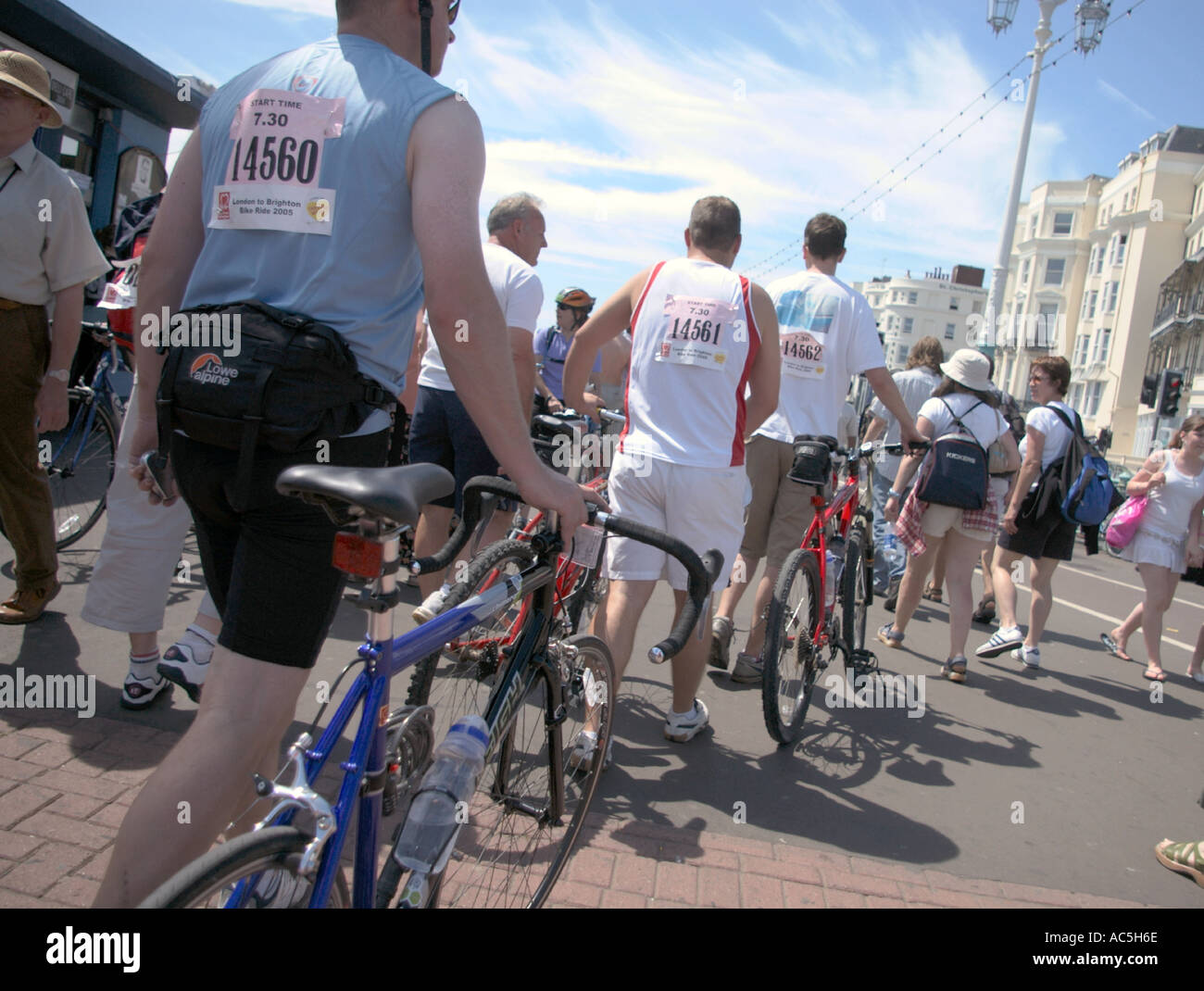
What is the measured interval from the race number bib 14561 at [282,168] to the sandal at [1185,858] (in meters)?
3.79

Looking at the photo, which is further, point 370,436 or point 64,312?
point 64,312

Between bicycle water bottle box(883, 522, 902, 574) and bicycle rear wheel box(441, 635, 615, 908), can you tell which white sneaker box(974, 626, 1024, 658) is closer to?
bicycle water bottle box(883, 522, 902, 574)

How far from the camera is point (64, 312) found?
3.91 metres

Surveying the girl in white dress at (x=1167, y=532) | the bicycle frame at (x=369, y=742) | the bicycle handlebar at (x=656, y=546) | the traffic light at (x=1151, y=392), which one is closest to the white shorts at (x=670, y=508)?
Result: the bicycle handlebar at (x=656, y=546)

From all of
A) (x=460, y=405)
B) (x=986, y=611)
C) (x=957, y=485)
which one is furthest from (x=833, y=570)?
(x=986, y=611)

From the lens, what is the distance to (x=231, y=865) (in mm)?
1269

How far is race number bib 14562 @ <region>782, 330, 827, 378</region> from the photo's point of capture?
16.2ft

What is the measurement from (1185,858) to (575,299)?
19.7 feet

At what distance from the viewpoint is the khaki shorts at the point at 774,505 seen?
4.90 meters

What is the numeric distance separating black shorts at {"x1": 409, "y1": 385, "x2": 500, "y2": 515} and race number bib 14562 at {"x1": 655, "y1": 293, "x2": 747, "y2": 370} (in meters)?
1.10
